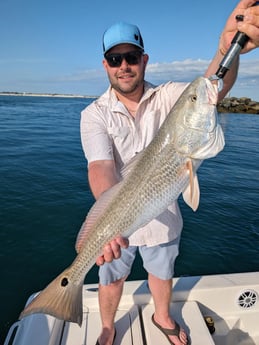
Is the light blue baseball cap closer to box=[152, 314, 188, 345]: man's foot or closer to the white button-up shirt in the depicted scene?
the white button-up shirt

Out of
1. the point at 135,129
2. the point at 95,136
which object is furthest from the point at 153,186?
the point at 95,136

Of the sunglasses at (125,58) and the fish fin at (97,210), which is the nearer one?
the fish fin at (97,210)

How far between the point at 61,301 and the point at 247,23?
2878 millimetres

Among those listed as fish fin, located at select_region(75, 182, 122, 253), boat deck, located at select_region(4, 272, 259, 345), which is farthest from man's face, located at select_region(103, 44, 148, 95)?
boat deck, located at select_region(4, 272, 259, 345)

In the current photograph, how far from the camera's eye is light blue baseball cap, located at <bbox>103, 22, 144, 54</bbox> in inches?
123

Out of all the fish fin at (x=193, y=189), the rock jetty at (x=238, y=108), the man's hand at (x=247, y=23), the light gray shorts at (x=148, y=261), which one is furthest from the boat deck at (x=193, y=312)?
the rock jetty at (x=238, y=108)

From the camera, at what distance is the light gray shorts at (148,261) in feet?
11.1

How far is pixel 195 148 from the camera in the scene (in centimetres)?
270

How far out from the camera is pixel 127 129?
10.6ft

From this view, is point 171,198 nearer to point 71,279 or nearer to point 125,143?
point 125,143

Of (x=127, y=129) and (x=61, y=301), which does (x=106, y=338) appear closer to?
(x=61, y=301)

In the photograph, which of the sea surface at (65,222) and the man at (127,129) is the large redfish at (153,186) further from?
the sea surface at (65,222)

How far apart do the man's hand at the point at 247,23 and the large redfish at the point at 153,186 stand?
0.53m

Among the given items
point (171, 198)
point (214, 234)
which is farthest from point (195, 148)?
point (214, 234)
